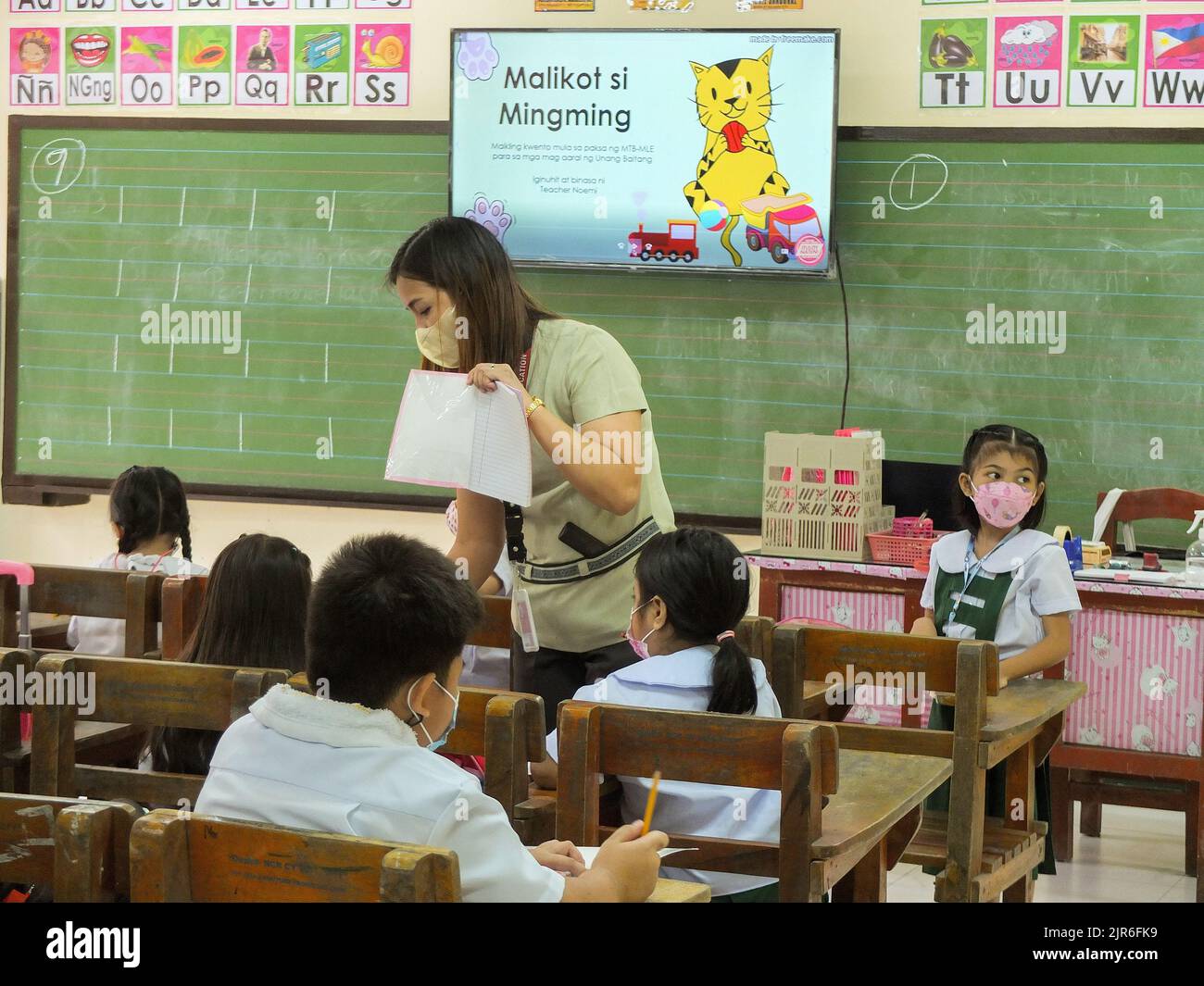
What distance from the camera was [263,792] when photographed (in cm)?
151

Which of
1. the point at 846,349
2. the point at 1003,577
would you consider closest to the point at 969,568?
the point at 1003,577

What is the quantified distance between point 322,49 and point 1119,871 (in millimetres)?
3655

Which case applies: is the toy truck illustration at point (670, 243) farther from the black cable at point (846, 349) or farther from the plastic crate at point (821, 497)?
the plastic crate at point (821, 497)

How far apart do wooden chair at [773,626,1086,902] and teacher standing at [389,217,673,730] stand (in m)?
0.31

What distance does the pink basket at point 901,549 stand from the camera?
4.10m

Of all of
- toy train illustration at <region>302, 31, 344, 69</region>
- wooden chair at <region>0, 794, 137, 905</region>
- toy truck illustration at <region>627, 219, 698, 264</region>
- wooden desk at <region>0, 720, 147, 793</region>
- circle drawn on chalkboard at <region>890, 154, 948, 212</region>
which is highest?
toy train illustration at <region>302, 31, 344, 69</region>

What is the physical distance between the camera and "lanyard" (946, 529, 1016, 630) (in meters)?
3.31

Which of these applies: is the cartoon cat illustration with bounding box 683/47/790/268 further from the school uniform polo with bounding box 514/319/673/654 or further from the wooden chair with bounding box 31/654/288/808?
the wooden chair with bounding box 31/654/288/808

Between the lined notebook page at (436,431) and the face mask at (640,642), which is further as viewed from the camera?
the lined notebook page at (436,431)

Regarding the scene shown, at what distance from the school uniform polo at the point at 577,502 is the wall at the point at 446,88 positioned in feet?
7.97

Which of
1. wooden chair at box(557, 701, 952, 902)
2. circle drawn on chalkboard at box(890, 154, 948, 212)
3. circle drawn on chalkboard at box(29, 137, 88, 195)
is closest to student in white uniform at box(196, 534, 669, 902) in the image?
wooden chair at box(557, 701, 952, 902)

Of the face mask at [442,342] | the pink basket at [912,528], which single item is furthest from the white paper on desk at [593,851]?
the pink basket at [912,528]
